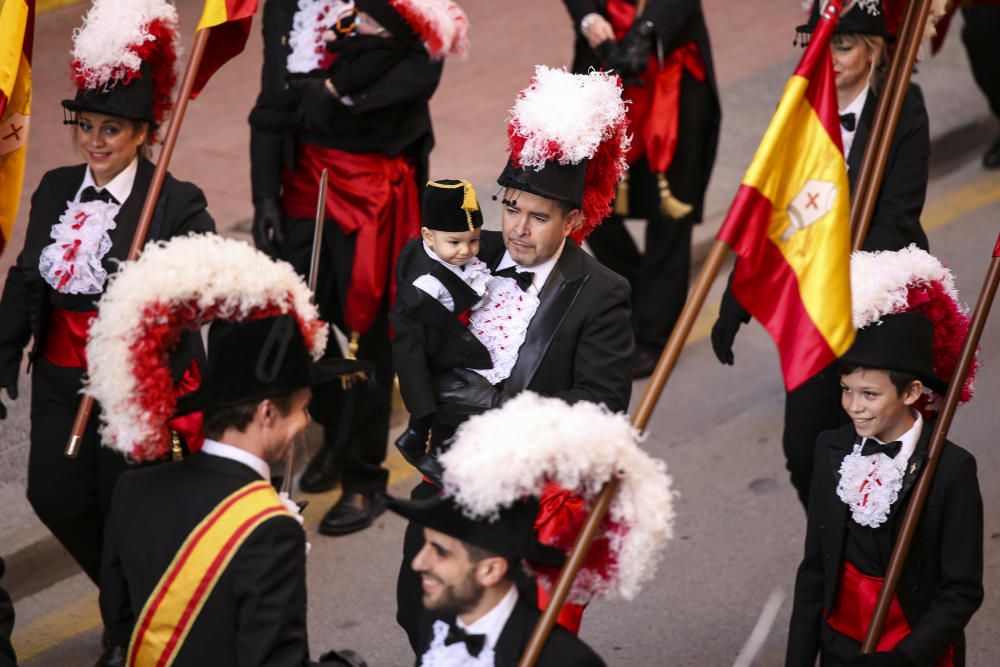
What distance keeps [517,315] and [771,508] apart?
2664 mm

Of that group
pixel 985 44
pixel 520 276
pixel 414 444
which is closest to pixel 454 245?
pixel 520 276

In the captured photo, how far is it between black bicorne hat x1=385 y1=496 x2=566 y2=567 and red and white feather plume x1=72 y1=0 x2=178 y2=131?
2.59m

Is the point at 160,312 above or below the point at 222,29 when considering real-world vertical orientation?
above

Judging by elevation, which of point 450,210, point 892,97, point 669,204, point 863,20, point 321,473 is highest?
point 892,97

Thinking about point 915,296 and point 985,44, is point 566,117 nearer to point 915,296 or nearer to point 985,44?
point 915,296

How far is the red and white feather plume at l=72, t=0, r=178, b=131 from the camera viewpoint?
578 centimetres

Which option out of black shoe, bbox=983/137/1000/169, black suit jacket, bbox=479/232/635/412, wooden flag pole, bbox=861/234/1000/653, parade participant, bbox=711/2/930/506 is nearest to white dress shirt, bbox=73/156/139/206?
black suit jacket, bbox=479/232/635/412

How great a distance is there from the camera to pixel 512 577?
13.0 ft

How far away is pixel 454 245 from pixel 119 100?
1.54 metres

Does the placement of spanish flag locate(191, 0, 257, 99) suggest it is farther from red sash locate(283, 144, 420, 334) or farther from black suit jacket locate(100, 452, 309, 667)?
black suit jacket locate(100, 452, 309, 667)

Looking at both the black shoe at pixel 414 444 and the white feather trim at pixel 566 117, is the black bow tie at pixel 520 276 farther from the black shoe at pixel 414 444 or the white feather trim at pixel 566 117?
the black shoe at pixel 414 444

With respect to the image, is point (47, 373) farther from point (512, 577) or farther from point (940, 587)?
point (940, 587)

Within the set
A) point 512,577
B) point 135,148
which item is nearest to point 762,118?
point 135,148

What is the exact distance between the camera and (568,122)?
4.94m
